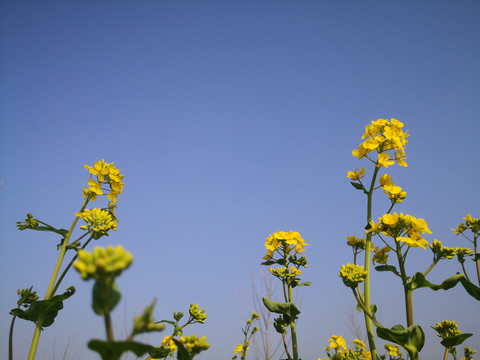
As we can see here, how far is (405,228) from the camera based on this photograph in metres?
2.62

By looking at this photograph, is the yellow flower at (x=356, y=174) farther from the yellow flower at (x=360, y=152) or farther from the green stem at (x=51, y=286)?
the green stem at (x=51, y=286)

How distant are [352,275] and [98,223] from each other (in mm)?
2050

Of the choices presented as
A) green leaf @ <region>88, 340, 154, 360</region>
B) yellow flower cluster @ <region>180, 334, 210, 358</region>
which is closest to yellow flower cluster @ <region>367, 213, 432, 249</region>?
yellow flower cluster @ <region>180, 334, 210, 358</region>

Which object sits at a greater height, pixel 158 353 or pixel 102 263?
pixel 102 263

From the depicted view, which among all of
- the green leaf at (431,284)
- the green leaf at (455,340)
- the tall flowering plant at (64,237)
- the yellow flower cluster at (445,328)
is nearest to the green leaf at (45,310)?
the tall flowering plant at (64,237)

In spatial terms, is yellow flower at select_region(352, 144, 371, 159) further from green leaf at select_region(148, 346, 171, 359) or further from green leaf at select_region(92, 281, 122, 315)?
green leaf at select_region(92, 281, 122, 315)

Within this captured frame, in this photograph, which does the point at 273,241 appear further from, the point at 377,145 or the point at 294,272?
the point at 377,145

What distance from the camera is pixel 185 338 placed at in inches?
67.8

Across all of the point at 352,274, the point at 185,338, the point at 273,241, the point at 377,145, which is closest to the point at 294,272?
the point at 273,241

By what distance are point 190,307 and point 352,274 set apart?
1481 mm

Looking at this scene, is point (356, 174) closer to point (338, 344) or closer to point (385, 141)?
point (385, 141)

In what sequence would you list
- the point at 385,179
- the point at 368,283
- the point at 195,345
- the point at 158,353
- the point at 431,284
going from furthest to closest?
the point at 385,179 → the point at 368,283 → the point at 431,284 → the point at 158,353 → the point at 195,345

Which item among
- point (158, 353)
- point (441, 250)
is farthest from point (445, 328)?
point (158, 353)

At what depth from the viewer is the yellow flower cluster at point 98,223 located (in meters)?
2.49
